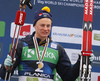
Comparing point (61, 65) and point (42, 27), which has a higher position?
point (42, 27)

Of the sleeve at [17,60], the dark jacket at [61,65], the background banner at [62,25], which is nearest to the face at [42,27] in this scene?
the dark jacket at [61,65]

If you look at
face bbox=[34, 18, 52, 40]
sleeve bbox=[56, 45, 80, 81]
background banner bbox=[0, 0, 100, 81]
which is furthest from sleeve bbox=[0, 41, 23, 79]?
background banner bbox=[0, 0, 100, 81]

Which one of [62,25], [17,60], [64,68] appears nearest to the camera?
[17,60]

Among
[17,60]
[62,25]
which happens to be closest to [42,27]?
[17,60]

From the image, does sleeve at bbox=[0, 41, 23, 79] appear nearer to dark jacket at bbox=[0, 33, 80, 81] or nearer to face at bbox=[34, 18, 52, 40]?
dark jacket at bbox=[0, 33, 80, 81]

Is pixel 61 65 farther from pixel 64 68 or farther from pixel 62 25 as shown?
pixel 62 25

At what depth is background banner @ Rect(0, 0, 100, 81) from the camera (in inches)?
158

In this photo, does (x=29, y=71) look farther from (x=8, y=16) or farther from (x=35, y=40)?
(x=8, y=16)

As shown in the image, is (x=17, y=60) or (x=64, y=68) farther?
(x=64, y=68)

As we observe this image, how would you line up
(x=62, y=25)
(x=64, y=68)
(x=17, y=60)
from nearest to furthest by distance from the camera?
1. (x=17, y=60)
2. (x=64, y=68)
3. (x=62, y=25)

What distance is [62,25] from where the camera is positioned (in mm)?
4145

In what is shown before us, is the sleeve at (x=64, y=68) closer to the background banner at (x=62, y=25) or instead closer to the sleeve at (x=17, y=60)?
the sleeve at (x=17, y=60)

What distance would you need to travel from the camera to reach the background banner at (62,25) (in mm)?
4016

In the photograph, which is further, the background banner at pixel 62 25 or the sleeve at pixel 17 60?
the background banner at pixel 62 25
